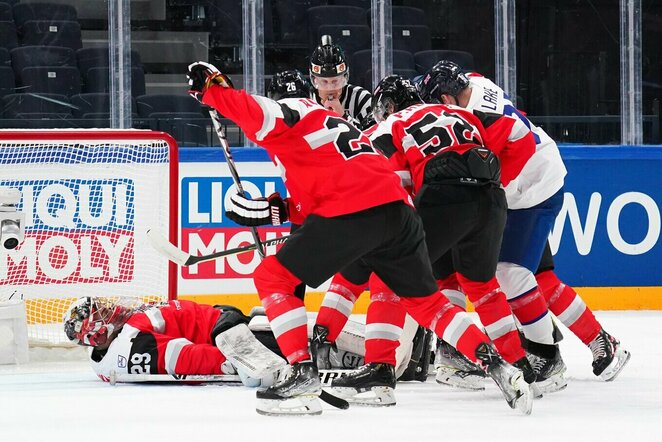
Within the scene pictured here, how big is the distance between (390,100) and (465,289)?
27.1 inches

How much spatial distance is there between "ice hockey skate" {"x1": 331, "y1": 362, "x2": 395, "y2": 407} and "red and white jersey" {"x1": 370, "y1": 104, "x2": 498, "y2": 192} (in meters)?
0.62

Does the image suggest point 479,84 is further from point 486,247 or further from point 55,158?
point 55,158

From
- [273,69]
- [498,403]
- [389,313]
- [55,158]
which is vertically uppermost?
[273,69]

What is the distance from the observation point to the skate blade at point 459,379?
3.93 metres

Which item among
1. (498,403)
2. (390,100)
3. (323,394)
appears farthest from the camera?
(390,100)

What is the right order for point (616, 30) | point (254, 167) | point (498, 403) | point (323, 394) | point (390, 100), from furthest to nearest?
point (616, 30)
point (254, 167)
point (390, 100)
point (498, 403)
point (323, 394)

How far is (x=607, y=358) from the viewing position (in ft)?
13.6

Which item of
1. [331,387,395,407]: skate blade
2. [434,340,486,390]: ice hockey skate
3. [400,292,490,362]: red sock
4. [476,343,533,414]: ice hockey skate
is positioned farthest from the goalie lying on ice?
[476,343,533,414]: ice hockey skate

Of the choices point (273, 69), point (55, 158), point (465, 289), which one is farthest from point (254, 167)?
point (465, 289)

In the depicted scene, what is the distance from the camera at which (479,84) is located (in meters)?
4.09

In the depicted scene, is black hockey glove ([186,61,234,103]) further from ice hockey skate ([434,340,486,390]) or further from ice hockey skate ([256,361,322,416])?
ice hockey skate ([434,340,486,390])

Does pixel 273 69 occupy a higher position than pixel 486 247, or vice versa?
pixel 273 69

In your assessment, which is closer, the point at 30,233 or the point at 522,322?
the point at 522,322

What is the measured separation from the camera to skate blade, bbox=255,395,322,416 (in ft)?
10.8
